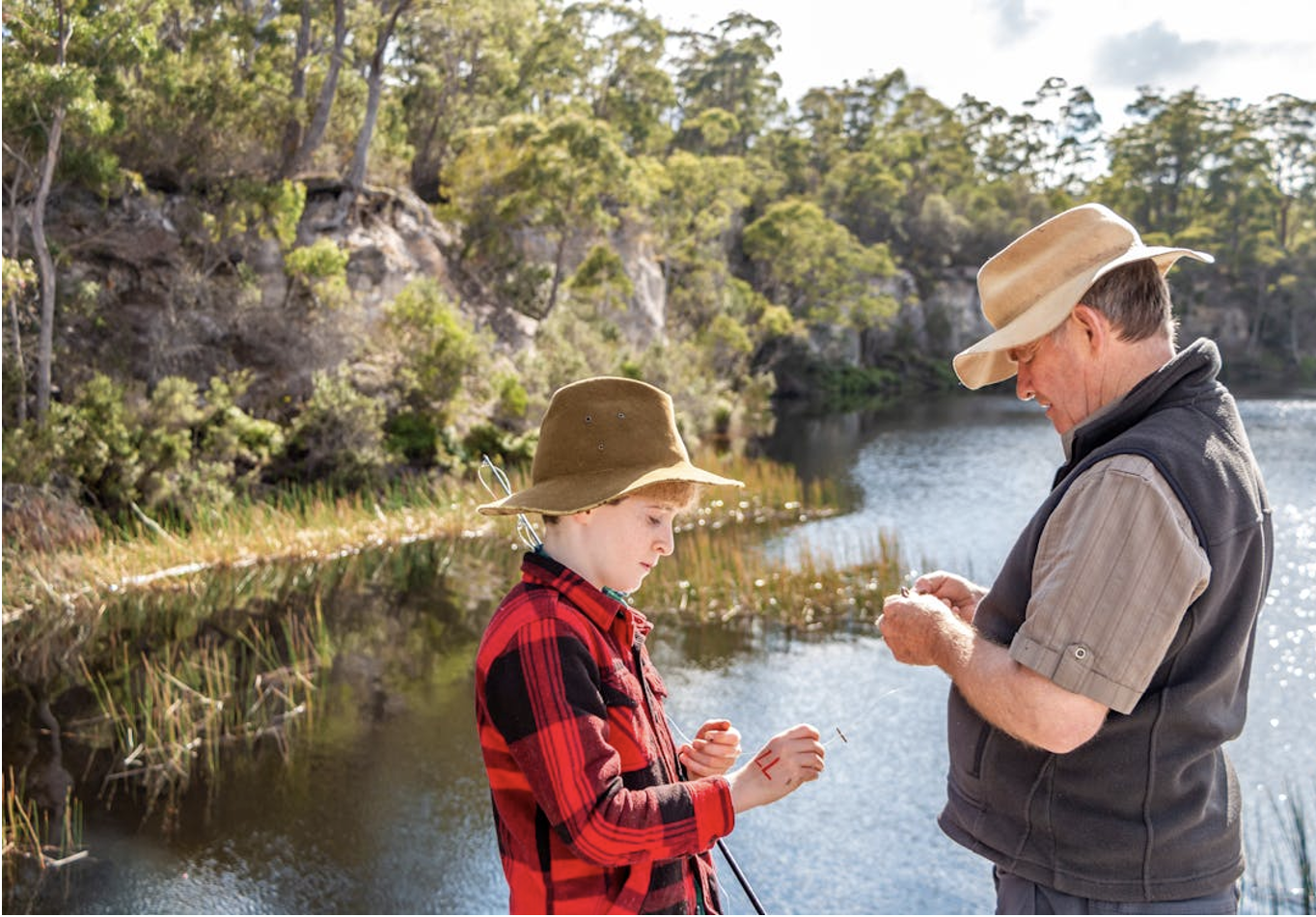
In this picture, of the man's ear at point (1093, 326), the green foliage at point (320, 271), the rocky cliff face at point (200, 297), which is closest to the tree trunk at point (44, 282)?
the rocky cliff face at point (200, 297)

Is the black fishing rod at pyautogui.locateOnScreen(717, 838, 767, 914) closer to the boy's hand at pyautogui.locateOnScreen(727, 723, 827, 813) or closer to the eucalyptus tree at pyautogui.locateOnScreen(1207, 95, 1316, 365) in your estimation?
the boy's hand at pyautogui.locateOnScreen(727, 723, 827, 813)

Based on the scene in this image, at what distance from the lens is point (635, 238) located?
80.3ft

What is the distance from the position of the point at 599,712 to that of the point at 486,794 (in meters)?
4.49

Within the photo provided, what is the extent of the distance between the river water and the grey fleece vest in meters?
2.38

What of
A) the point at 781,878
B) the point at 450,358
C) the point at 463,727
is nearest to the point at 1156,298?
the point at 781,878

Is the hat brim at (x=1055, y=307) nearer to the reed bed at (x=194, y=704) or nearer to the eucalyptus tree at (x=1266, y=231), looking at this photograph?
the reed bed at (x=194, y=704)

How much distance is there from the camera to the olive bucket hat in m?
1.68

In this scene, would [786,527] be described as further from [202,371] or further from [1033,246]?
[1033,246]

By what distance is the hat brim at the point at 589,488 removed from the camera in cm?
163

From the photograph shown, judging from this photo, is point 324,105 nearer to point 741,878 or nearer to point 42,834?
point 42,834

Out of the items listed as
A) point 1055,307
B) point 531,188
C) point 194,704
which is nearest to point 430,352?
point 531,188

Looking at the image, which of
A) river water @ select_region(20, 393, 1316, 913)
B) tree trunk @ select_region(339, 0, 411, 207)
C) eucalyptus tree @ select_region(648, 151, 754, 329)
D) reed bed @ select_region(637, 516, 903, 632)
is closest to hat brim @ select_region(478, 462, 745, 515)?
river water @ select_region(20, 393, 1316, 913)

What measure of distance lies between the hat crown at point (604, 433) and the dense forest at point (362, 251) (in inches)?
370

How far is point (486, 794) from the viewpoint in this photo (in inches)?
228
